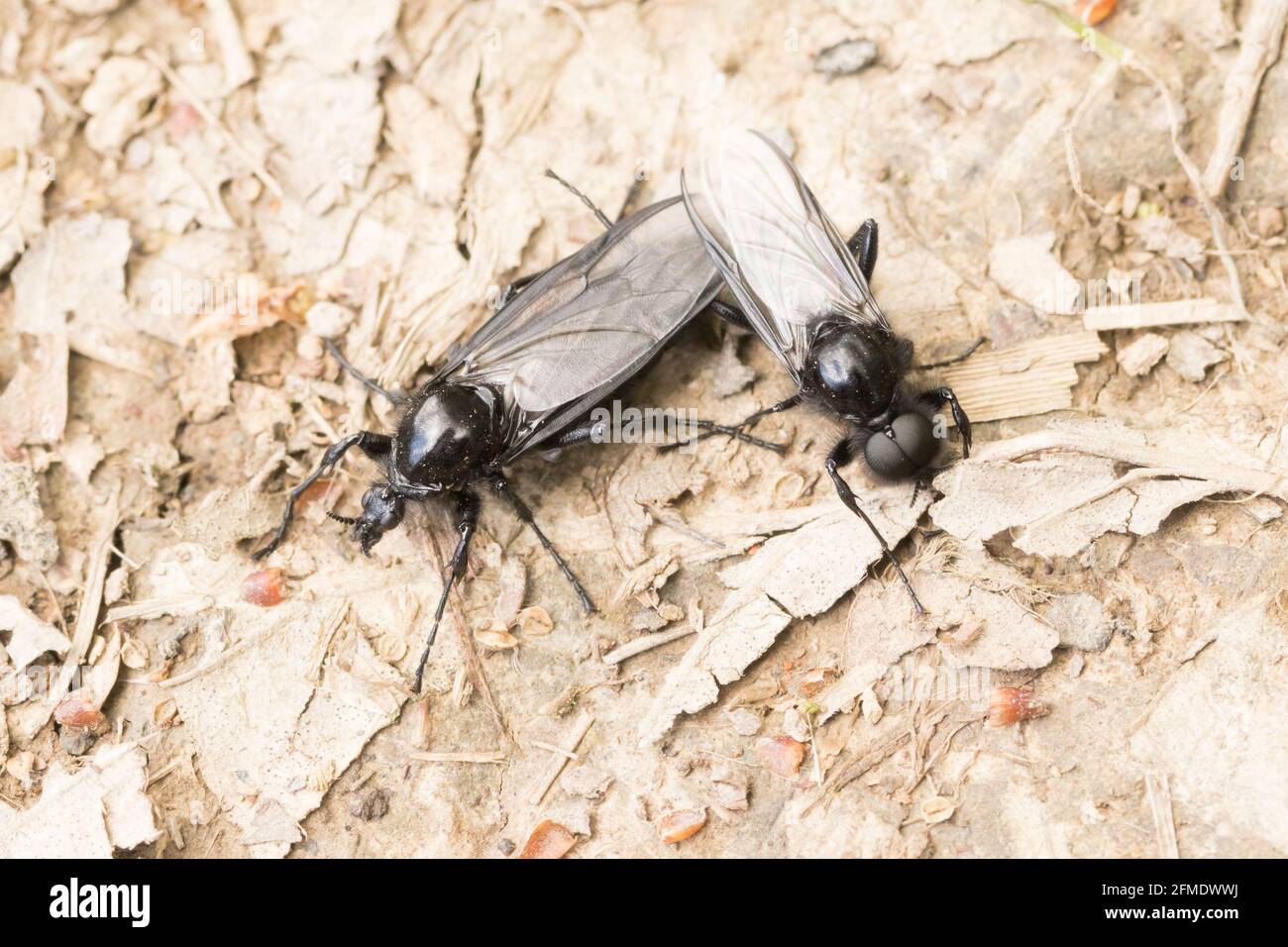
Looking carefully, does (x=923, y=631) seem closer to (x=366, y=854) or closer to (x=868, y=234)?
(x=868, y=234)

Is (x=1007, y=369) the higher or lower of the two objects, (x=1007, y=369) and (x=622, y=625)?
the higher

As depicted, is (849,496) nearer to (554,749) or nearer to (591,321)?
(591,321)

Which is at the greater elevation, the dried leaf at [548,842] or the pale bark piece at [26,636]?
the pale bark piece at [26,636]

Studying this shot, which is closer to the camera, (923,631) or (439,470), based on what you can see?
(923,631)

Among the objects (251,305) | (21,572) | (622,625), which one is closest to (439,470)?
(622,625)

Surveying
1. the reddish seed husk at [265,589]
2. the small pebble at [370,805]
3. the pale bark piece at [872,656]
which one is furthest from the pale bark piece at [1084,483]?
the reddish seed husk at [265,589]

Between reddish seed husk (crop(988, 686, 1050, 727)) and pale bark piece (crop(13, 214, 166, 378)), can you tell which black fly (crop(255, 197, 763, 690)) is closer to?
pale bark piece (crop(13, 214, 166, 378))

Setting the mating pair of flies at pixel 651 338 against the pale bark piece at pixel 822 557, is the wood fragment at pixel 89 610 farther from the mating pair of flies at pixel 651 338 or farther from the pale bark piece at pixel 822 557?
the pale bark piece at pixel 822 557

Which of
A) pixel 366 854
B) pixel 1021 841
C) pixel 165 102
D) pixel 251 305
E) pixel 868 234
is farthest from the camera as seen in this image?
pixel 165 102
